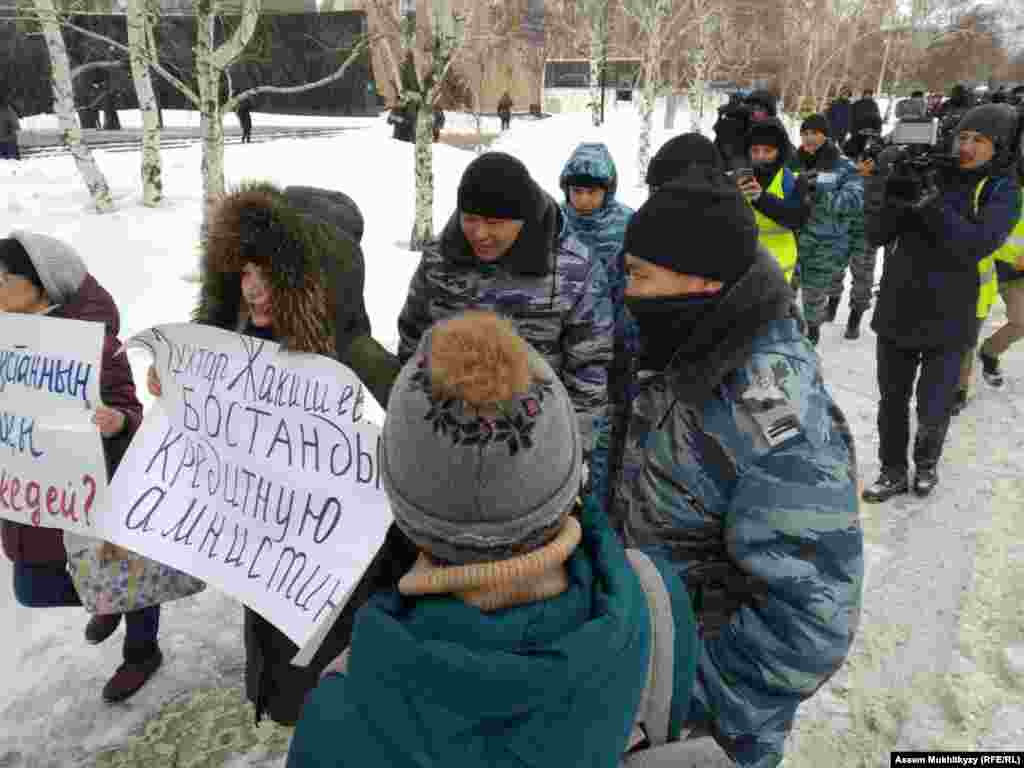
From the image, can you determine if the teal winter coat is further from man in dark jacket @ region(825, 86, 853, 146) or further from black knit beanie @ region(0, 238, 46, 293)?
man in dark jacket @ region(825, 86, 853, 146)

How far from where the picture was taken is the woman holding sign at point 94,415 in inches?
97.2

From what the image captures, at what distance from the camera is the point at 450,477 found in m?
0.90

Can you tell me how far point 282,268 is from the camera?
85.2 inches

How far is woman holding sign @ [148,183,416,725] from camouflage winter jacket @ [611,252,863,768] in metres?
0.91

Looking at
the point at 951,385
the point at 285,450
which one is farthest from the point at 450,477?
the point at 951,385

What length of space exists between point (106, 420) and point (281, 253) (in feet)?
2.99

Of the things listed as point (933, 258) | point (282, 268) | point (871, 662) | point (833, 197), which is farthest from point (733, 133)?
point (282, 268)

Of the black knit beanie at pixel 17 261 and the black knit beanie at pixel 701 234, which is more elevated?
the black knit beanie at pixel 701 234

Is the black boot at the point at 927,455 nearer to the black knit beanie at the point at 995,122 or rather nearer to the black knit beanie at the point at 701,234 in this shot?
the black knit beanie at the point at 995,122

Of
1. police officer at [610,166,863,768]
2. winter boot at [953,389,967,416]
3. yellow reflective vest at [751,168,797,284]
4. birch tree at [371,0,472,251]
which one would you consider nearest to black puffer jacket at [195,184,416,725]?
police officer at [610,166,863,768]

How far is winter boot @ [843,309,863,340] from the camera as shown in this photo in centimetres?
726

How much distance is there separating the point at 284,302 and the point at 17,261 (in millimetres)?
1084

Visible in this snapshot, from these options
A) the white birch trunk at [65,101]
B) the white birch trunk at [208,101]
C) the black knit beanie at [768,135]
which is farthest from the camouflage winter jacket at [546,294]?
the white birch trunk at [65,101]

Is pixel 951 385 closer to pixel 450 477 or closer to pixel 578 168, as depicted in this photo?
pixel 578 168
